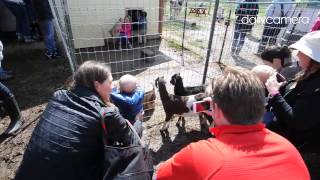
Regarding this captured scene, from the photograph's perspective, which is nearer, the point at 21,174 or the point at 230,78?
the point at 230,78

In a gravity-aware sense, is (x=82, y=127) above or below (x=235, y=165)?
below

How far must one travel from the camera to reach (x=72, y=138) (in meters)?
1.73

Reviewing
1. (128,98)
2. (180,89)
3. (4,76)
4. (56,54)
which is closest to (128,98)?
(128,98)

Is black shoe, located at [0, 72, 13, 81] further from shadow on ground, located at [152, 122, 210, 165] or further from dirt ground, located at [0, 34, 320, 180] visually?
shadow on ground, located at [152, 122, 210, 165]

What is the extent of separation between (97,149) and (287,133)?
6.08ft

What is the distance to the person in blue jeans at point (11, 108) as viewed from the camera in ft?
11.3

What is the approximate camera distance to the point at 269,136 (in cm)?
123

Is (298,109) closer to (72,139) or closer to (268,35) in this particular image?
(72,139)

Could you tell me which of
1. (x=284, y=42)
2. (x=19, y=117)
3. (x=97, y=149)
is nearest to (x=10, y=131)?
(x=19, y=117)

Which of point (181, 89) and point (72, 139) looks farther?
point (181, 89)

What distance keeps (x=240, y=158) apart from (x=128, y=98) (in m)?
1.89

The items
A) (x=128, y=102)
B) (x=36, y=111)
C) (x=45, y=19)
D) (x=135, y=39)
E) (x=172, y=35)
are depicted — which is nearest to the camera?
(x=128, y=102)

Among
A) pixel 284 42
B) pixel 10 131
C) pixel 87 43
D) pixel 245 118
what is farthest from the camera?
pixel 87 43

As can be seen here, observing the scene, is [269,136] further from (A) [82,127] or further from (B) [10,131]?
(B) [10,131]
